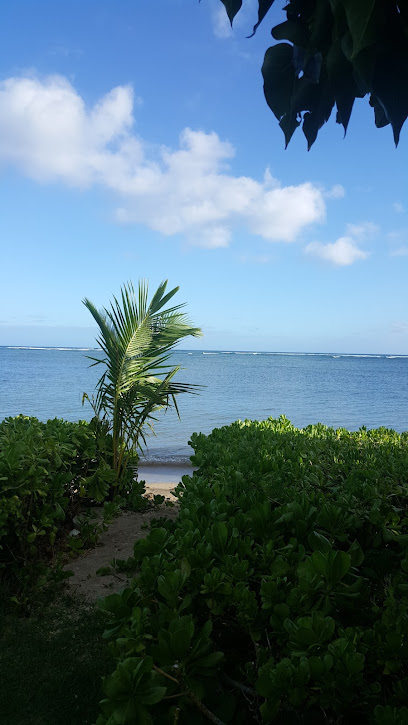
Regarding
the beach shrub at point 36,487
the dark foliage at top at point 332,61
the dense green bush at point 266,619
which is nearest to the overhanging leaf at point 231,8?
the dark foliage at top at point 332,61

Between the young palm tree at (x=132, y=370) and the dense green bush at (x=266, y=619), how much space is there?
3.86 metres

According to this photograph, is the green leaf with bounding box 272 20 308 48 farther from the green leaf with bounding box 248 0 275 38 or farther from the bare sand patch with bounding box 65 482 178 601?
the bare sand patch with bounding box 65 482 178 601

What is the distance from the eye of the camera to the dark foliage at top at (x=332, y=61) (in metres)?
1.07

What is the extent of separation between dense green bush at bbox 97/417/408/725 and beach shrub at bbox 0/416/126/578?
87.2 inches

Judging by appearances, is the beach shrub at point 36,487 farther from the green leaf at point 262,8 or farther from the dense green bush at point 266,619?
the green leaf at point 262,8

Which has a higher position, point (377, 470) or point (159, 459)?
point (377, 470)

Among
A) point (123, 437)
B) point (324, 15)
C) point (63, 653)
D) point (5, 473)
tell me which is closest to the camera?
point (324, 15)

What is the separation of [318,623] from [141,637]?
50 centimetres

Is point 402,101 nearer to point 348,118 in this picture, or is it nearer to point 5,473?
point 348,118

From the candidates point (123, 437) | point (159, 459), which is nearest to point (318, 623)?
point (123, 437)

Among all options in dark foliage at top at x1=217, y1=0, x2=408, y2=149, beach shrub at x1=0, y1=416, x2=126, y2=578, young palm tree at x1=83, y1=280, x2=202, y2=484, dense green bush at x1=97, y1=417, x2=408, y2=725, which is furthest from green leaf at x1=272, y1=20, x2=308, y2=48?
young palm tree at x1=83, y1=280, x2=202, y2=484

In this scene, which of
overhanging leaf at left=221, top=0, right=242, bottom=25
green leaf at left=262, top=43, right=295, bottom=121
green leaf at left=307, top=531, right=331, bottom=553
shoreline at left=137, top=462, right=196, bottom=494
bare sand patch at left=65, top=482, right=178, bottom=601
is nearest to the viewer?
overhanging leaf at left=221, top=0, right=242, bottom=25

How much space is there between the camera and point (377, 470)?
2811mm

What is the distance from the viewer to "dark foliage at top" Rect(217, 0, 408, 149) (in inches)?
42.0
